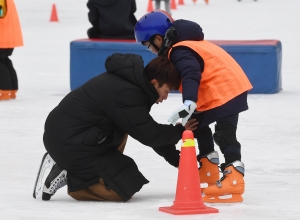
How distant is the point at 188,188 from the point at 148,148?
102 inches

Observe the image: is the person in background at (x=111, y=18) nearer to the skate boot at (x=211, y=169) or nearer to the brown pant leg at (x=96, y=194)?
the skate boot at (x=211, y=169)

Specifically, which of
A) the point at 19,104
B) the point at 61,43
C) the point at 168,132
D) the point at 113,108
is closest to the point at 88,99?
the point at 113,108

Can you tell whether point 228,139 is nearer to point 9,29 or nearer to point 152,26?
point 152,26

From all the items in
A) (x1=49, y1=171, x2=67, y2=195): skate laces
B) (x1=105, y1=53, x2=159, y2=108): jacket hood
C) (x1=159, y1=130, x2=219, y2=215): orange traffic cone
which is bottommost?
(x1=49, y1=171, x2=67, y2=195): skate laces

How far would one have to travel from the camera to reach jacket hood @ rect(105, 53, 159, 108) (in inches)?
196

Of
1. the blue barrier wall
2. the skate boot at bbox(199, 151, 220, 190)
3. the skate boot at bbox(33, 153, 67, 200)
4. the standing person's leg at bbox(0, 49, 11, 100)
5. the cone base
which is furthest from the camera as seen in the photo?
the blue barrier wall

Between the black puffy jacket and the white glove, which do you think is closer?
the white glove

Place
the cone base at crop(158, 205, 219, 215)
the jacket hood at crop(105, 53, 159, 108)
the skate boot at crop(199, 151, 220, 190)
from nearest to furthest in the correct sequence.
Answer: the cone base at crop(158, 205, 219, 215)
the jacket hood at crop(105, 53, 159, 108)
the skate boot at crop(199, 151, 220, 190)

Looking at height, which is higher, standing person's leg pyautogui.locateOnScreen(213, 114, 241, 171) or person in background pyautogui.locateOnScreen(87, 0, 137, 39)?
standing person's leg pyautogui.locateOnScreen(213, 114, 241, 171)

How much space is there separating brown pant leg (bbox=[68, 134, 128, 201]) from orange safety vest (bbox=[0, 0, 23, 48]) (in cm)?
508

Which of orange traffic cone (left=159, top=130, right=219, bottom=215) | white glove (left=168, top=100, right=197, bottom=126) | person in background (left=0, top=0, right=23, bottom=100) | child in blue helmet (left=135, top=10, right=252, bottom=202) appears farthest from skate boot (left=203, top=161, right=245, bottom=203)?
person in background (left=0, top=0, right=23, bottom=100)

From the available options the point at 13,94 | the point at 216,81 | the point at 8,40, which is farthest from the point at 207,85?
the point at 13,94

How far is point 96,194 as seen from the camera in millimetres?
5191

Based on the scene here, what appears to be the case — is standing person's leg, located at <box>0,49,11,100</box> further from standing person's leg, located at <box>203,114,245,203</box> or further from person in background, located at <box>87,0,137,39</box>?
standing person's leg, located at <box>203,114,245,203</box>
